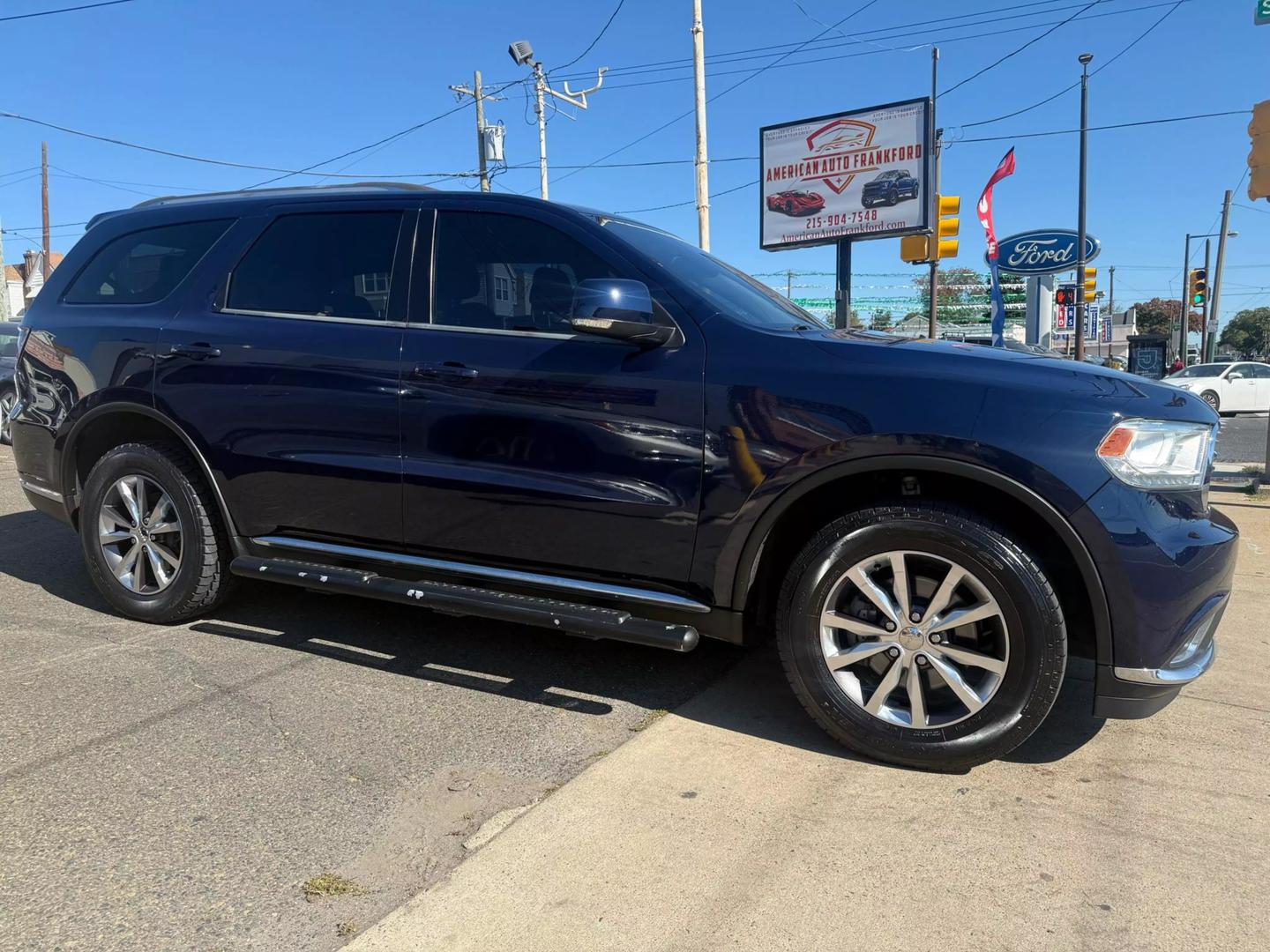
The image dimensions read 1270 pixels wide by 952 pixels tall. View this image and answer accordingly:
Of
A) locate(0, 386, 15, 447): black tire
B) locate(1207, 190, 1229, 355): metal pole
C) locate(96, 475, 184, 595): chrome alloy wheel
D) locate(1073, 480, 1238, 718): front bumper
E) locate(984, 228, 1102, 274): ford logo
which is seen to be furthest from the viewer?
locate(1207, 190, 1229, 355): metal pole

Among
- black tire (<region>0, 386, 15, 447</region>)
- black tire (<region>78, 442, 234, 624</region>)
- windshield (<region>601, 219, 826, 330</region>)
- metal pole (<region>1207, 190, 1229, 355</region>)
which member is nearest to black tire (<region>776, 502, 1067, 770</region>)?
windshield (<region>601, 219, 826, 330</region>)

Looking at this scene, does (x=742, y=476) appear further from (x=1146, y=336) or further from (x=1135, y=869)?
(x=1146, y=336)

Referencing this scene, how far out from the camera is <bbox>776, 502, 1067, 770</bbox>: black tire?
2787 millimetres

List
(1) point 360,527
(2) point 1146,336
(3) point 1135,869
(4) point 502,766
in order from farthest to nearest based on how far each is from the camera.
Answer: (2) point 1146,336 → (1) point 360,527 → (4) point 502,766 → (3) point 1135,869

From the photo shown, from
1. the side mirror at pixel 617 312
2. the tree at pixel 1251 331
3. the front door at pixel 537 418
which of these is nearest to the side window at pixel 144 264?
the front door at pixel 537 418

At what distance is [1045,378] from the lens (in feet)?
9.33

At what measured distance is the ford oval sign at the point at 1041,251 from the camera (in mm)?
22109

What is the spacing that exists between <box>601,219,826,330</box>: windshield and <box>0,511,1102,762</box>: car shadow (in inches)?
56.9

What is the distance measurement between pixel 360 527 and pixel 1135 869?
288cm

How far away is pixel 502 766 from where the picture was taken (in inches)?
117

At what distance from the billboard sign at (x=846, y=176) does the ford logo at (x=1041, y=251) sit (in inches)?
285

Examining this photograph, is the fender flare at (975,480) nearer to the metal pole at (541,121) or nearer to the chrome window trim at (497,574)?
the chrome window trim at (497,574)

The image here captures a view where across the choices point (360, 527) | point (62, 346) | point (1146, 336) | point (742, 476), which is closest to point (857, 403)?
point (742, 476)

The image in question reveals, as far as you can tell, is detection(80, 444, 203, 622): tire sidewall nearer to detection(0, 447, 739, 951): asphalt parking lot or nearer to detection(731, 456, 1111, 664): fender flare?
detection(0, 447, 739, 951): asphalt parking lot
